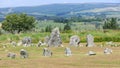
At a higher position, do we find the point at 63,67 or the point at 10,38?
the point at 63,67

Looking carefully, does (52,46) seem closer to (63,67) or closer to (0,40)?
(0,40)

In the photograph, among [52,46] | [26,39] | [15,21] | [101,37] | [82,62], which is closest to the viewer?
[82,62]

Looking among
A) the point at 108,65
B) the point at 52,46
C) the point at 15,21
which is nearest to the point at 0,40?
the point at 52,46

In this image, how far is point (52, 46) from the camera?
76.7 metres

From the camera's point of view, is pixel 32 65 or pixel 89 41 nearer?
pixel 32 65

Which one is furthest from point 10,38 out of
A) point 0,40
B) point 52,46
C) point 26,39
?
point 52,46

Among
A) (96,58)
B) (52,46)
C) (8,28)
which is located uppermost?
(96,58)

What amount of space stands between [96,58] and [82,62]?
14.9 feet

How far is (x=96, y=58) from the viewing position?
1988 inches

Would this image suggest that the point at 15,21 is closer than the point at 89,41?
No

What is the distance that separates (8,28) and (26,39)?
7095 centimetres

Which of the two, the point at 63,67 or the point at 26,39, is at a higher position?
the point at 63,67

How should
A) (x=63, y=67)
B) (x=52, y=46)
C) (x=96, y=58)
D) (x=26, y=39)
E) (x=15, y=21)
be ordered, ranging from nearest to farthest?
(x=63, y=67) → (x=96, y=58) → (x=52, y=46) → (x=26, y=39) → (x=15, y=21)

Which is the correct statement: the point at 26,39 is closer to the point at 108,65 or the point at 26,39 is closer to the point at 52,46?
the point at 52,46
